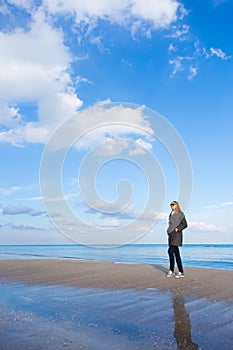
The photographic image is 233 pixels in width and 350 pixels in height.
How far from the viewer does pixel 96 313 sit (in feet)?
17.1

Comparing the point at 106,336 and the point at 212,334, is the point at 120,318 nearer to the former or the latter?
the point at 106,336

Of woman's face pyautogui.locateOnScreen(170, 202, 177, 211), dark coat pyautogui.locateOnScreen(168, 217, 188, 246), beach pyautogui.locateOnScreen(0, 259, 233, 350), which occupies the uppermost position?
woman's face pyautogui.locateOnScreen(170, 202, 177, 211)

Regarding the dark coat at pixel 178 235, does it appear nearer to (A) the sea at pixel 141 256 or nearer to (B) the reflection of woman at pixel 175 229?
(B) the reflection of woman at pixel 175 229

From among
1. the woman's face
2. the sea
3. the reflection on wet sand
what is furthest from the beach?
the sea

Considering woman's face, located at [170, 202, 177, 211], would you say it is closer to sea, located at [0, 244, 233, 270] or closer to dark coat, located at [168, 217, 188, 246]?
dark coat, located at [168, 217, 188, 246]

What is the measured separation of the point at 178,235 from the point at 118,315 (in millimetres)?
5179

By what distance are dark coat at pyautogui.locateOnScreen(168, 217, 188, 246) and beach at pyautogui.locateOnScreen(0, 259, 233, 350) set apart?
152 centimetres

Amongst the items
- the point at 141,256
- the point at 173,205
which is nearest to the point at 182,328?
the point at 173,205

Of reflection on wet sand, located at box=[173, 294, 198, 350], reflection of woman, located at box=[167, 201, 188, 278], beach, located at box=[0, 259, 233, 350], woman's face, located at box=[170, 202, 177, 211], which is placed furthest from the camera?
woman's face, located at box=[170, 202, 177, 211]

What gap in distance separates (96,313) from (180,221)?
535 centimetres

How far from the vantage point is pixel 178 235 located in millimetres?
9891

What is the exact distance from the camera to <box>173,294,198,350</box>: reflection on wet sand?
12.1ft

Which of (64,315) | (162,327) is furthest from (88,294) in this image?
(162,327)

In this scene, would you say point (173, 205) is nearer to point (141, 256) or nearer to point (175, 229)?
point (175, 229)
